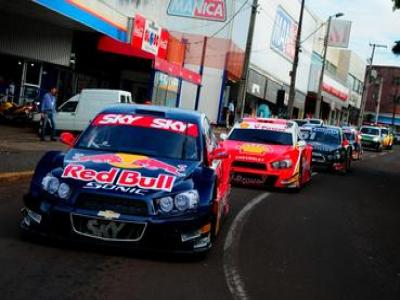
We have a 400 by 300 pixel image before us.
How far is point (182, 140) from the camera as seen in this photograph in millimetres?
8312

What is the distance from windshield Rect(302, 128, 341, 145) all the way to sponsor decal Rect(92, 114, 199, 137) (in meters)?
14.2

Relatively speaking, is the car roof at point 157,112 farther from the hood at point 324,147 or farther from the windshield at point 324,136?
the windshield at point 324,136

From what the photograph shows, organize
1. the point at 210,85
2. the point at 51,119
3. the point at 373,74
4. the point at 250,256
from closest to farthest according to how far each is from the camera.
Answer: the point at 250,256 → the point at 51,119 → the point at 210,85 → the point at 373,74

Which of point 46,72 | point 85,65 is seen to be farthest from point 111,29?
point 85,65

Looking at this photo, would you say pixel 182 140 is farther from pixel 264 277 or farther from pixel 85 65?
pixel 85 65

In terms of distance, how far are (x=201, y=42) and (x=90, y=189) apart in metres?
39.7

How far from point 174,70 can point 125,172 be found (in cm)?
2662

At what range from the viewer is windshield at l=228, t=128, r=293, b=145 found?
619 inches

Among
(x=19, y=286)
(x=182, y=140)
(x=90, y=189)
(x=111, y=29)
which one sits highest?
(x=111, y=29)

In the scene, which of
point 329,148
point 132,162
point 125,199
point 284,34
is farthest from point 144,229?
point 284,34

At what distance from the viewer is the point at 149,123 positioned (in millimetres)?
8469

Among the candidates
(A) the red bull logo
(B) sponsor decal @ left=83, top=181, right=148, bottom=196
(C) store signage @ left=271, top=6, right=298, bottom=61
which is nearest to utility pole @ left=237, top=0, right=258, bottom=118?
(A) the red bull logo

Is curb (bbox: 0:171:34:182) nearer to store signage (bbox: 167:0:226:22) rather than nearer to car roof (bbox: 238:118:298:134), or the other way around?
car roof (bbox: 238:118:298:134)

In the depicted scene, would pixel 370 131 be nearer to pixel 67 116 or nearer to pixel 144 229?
pixel 67 116
